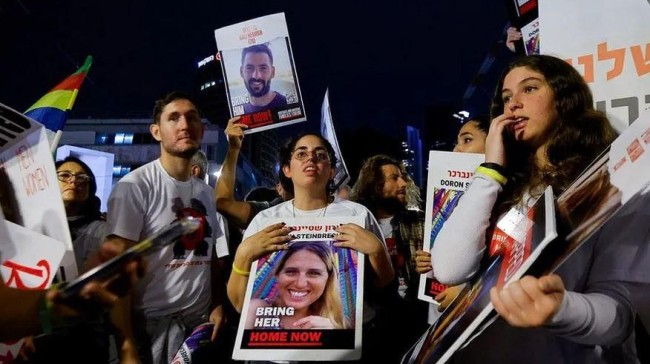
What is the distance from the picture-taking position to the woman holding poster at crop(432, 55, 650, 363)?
4.20 feet

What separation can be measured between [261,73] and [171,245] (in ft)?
5.80

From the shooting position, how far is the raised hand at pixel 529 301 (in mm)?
1193

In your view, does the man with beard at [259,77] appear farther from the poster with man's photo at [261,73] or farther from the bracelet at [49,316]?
the bracelet at [49,316]

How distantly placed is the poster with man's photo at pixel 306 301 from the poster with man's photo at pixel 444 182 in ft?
2.91

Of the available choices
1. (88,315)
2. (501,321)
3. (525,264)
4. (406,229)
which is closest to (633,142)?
(525,264)

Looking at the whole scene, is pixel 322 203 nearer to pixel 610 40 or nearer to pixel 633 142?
pixel 610 40

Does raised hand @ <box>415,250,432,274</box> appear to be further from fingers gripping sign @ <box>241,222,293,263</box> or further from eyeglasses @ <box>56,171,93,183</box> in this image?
eyeglasses @ <box>56,171,93,183</box>

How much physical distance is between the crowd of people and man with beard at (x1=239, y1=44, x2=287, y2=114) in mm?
31


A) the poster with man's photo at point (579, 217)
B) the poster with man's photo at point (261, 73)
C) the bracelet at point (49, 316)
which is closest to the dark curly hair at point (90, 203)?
the poster with man's photo at point (261, 73)

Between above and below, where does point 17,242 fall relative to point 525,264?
above

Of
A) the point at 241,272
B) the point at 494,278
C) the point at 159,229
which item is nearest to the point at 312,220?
the point at 241,272

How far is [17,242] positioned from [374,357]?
1.91 metres

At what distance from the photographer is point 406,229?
4.36m

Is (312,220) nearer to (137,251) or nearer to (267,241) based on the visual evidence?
(267,241)
